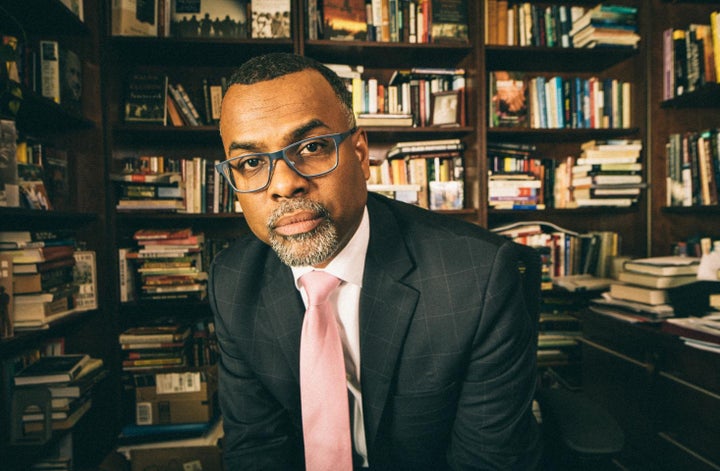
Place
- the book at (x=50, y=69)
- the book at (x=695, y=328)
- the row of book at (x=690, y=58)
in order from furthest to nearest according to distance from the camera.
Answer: the row of book at (x=690, y=58) → the book at (x=50, y=69) → the book at (x=695, y=328)

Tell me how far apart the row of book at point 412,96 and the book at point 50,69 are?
4.11 feet

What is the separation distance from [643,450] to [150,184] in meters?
2.46

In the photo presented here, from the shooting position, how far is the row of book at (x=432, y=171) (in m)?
2.15

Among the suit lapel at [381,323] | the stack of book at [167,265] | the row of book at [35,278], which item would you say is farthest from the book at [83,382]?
the suit lapel at [381,323]

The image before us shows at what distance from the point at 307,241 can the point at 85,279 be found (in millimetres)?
1502

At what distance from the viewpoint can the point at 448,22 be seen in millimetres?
2061

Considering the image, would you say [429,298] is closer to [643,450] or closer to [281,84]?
[281,84]

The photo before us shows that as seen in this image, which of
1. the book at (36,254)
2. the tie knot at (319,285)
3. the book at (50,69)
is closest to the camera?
the tie knot at (319,285)

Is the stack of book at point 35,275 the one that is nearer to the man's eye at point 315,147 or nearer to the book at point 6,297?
the book at point 6,297

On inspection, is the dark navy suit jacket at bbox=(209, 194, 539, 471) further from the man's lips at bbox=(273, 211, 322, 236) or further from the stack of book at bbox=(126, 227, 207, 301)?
the stack of book at bbox=(126, 227, 207, 301)

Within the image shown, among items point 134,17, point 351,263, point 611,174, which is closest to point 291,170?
point 351,263

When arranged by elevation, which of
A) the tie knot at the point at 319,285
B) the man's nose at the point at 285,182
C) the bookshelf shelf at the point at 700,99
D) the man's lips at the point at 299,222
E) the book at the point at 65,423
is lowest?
the book at the point at 65,423

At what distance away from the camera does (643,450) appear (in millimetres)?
1505

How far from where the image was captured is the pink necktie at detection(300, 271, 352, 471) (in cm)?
91
